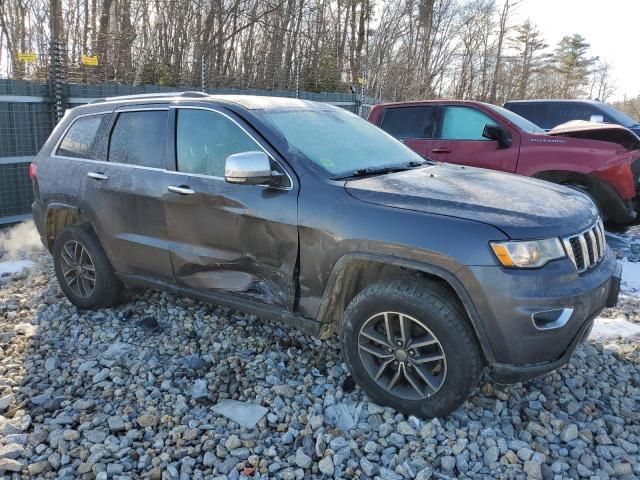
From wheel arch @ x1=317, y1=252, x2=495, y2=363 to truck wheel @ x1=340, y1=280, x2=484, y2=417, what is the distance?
7 cm

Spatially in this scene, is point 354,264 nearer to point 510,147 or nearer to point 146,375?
point 146,375

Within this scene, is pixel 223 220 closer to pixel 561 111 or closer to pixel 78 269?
pixel 78 269

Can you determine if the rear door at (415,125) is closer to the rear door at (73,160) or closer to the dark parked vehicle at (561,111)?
the dark parked vehicle at (561,111)

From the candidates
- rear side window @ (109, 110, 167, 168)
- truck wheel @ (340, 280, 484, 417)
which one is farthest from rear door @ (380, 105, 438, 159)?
truck wheel @ (340, 280, 484, 417)

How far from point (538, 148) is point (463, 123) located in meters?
1.10

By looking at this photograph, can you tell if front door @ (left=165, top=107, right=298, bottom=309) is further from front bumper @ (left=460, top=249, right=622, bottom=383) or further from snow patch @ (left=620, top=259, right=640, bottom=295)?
snow patch @ (left=620, top=259, right=640, bottom=295)

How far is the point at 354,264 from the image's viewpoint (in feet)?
9.98

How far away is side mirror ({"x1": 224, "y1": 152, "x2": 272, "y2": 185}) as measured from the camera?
10.1ft

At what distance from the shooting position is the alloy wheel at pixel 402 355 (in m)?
2.87

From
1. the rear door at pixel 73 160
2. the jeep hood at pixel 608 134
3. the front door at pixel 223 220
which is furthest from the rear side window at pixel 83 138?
the jeep hood at pixel 608 134

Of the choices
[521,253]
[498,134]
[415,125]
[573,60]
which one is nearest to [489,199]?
[521,253]

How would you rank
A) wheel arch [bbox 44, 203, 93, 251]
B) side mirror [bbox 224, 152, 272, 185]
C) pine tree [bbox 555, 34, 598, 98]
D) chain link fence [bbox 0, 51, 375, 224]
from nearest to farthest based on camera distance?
side mirror [bbox 224, 152, 272, 185] → wheel arch [bbox 44, 203, 93, 251] → chain link fence [bbox 0, 51, 375, 224] → pine tree [bbox 555, 34, 598, 98]

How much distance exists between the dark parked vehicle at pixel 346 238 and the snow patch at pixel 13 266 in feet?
5.77

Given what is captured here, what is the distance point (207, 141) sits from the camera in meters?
3.66
